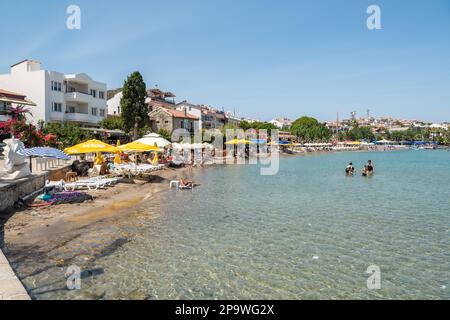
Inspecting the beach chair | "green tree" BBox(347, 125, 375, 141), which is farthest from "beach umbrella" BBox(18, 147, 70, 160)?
"green tree" BBox(347, 125, 375, 141)

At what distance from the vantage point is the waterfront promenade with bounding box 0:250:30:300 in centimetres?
578

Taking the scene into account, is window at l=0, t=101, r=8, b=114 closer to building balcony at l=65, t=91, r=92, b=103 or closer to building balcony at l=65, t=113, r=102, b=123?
building balcony at l=65, t=113, r=102, b=123

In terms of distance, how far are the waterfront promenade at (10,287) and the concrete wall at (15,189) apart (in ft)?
25.4

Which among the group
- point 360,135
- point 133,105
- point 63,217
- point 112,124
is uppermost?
point 133,105

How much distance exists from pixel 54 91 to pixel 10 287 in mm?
43661

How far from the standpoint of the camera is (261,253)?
10406 mm

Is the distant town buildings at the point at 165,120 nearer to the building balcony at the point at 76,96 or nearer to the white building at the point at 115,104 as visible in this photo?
the white building at the point at 115,104

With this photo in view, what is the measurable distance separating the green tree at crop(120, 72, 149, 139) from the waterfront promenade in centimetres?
4485

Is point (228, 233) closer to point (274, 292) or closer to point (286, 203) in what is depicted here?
point (274, 292)

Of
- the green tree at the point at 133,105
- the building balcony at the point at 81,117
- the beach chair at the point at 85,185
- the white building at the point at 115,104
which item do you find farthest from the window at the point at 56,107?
the beach chair at the point at 85,185

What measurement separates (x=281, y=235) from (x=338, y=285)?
4.13 m

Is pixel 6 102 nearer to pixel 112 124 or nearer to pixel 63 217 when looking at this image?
pixel 112 124

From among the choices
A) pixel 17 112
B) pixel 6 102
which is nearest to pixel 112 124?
pixel 6 102

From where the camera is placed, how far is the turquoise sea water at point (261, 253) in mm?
7965
